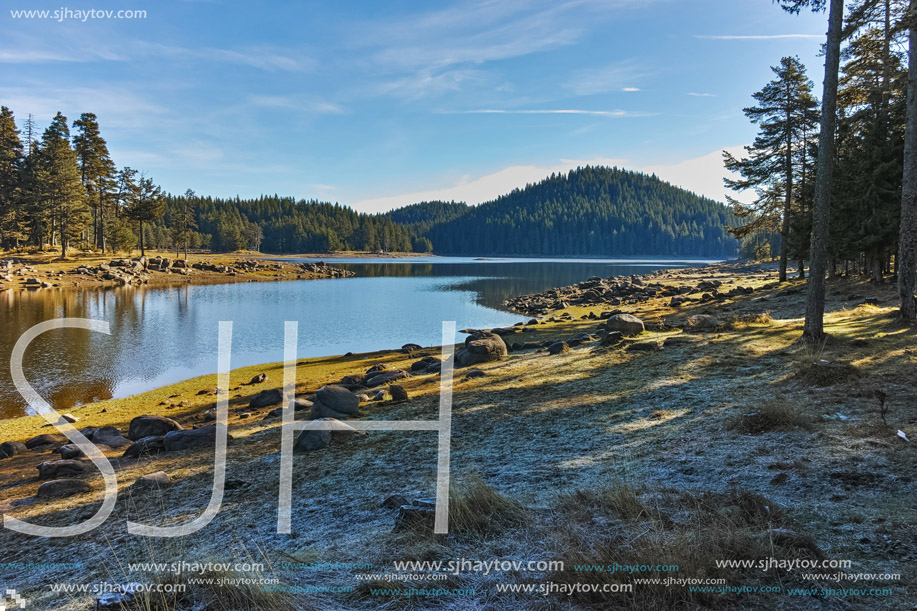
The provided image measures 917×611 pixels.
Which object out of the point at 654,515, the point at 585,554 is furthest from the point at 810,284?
the point at 585,554

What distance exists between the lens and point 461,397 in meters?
12.1

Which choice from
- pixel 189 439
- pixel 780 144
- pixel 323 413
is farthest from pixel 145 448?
pixel 780 144

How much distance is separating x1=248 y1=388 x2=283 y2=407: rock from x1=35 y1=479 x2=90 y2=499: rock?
621cm

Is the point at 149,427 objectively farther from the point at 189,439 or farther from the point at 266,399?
the point at 266,399

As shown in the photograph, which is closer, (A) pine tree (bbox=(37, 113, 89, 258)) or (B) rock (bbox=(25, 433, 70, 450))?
(B) rock (bbox=(25, 433, 70, 450))

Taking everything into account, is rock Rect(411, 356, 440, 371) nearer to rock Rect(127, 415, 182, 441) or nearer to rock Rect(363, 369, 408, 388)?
rock Rect(363, 369, 408, 388)

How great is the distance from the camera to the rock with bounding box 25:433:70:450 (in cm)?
1179

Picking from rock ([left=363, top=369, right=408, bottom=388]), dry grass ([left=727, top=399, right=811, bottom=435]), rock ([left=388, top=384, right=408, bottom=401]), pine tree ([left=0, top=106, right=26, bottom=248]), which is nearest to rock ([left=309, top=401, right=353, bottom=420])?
rock ([left=388, top=384, right=408, bottom=401])

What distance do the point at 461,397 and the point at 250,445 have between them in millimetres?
4708

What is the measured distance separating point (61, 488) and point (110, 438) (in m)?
3.68

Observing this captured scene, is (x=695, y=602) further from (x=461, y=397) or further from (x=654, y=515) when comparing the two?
(x=461, y=397)

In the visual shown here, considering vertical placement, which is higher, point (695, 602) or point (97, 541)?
point (695, 602)

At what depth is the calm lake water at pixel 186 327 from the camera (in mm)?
19562

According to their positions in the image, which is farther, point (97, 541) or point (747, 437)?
point (747, 437)
